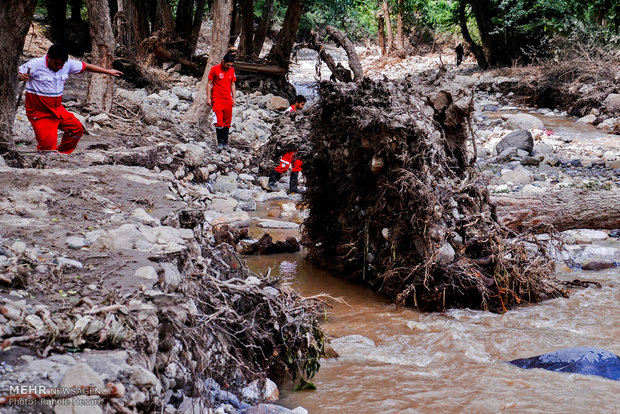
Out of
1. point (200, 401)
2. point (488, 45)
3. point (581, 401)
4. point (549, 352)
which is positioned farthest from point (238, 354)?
point (488, 45)

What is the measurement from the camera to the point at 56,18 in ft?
62.3

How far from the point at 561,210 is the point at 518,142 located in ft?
20.7

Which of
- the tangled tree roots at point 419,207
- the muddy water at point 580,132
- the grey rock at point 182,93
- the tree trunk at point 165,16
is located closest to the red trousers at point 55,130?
the tangled tree roots at point 419,207

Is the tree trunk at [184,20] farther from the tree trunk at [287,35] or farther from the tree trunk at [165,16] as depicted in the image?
the tree trunk at [287,35]

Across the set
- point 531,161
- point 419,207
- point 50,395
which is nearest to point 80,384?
point 50,395

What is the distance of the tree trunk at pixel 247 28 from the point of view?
1608 cm

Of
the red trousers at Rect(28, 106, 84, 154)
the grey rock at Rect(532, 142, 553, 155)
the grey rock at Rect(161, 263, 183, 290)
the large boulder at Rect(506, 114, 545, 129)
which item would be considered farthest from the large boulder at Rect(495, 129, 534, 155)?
the grey rock at Rect(161, 263, 183, 290)

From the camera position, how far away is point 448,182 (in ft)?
16.6

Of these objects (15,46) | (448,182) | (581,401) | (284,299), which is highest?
(15,46)

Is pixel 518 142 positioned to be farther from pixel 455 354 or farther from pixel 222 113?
pixel 455 354

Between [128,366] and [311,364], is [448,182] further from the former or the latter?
[128,366]

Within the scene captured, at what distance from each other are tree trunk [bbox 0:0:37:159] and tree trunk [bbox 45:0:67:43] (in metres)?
15.9

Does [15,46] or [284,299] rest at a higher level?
[15,46]

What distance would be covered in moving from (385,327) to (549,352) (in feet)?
3.88
